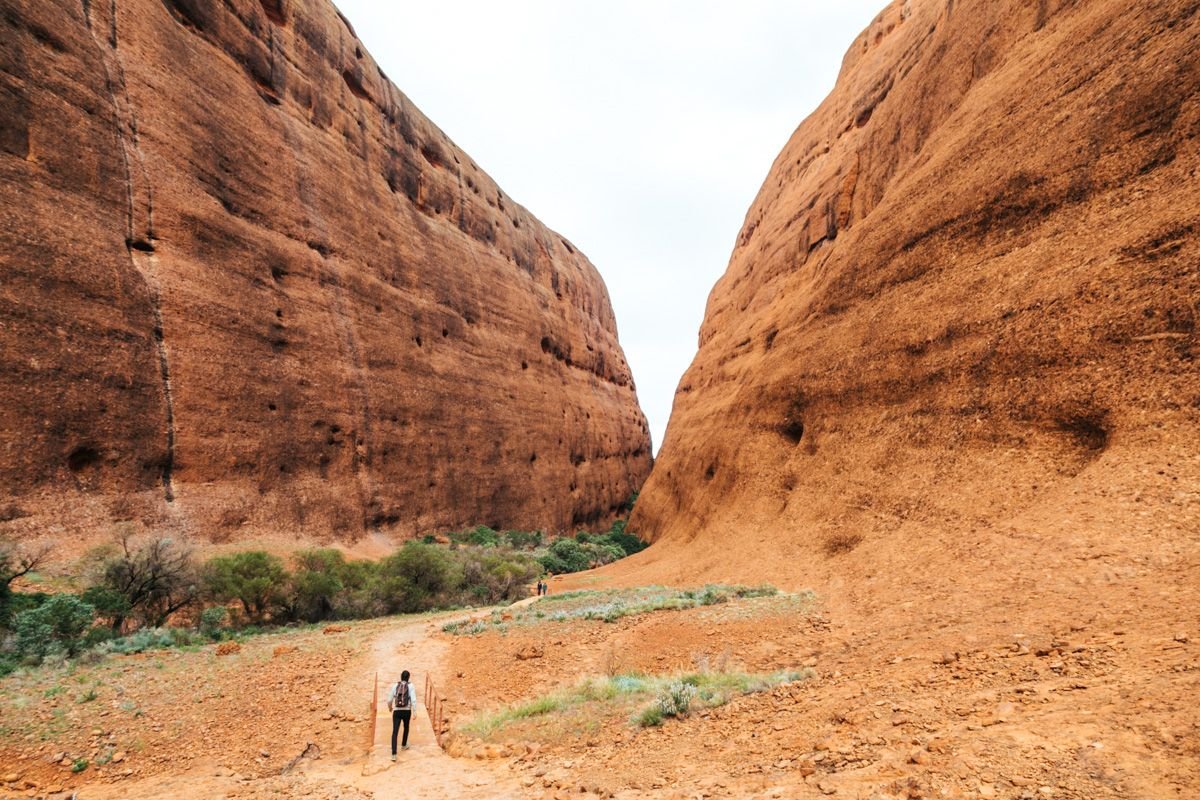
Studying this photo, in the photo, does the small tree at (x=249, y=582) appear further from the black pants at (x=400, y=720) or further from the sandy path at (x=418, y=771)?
the black pants at (x=400, y=720)

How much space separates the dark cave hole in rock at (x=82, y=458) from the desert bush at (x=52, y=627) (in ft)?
18.9

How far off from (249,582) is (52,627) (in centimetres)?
441

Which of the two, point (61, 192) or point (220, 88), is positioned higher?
point (220, 88)

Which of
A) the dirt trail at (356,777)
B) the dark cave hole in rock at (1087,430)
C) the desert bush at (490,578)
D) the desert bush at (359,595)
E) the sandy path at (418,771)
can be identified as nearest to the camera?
the sandy path at (418,771)

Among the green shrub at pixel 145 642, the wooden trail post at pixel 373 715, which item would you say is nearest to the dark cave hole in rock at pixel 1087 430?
the wooden trail post at pixel 373 715

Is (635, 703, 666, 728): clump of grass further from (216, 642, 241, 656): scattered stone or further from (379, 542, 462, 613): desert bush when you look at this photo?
(379, 542, 462, 613): desert bush

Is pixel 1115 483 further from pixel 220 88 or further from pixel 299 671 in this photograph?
pixel 220 88

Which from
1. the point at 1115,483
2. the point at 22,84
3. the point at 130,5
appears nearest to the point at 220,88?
the point at 130,5

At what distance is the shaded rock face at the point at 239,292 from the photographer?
1506cm

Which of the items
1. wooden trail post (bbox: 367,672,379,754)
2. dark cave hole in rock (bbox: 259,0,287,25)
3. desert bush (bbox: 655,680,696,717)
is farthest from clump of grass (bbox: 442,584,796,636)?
dark cave hole in rock (bbox: 259,0,287,25)

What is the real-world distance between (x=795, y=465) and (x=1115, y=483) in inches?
321

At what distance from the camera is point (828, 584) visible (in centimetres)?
1061

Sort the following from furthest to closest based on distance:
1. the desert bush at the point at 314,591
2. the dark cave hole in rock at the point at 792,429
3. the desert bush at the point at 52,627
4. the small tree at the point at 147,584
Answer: the dark cave hole in rock at the point at 792,429, the desert bush at the point at 314,591, the small tree at the point at 147,584, the desert bush at the point at 52,627

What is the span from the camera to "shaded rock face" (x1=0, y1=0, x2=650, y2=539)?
1506 cm
